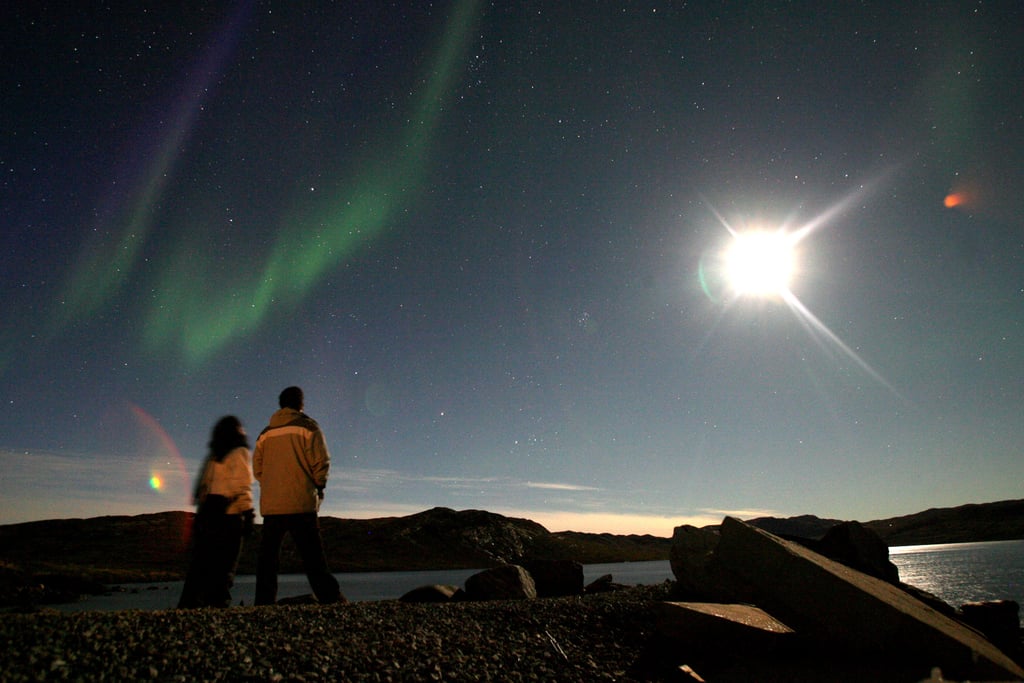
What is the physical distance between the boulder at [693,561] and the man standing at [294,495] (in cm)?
776

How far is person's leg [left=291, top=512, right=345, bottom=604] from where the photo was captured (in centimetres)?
1023

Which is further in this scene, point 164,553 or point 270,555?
point 164,553

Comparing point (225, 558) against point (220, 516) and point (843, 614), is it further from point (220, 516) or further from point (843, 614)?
point (843, 614)

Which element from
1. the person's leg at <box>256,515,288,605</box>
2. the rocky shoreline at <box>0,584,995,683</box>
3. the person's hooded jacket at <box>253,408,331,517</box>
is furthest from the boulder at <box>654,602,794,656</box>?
the person's leg at <box>256,515,288,605</box>

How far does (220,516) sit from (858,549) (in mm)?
16896

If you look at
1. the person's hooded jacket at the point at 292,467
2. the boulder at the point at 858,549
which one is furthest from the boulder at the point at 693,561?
the person's hooded jacket at the point at 292,467

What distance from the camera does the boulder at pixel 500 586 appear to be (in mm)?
14243

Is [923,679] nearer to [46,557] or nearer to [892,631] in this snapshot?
[892,631]

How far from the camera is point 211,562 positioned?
9523mm

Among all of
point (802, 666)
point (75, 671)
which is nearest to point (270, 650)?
point (75, 671)

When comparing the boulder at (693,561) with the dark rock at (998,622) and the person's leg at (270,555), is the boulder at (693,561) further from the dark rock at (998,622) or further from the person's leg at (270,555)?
the person's leg at (270,555)

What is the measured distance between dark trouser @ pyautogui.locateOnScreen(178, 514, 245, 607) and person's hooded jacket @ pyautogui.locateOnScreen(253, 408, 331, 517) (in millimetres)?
661

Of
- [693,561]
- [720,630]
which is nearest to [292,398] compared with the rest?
[720,630]

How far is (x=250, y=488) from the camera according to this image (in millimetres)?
10109
